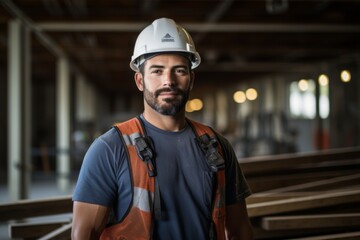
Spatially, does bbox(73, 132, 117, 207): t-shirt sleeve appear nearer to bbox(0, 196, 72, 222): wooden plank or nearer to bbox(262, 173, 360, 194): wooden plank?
bbox(0, 196, 72, 222): wooden plank

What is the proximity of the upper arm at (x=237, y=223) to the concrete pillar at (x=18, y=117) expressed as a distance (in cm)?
590

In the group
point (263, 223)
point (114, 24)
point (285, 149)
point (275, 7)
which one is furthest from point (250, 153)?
point (263, 223)

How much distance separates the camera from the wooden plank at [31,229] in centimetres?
325

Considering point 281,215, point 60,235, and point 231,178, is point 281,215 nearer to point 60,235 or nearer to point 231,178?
point 231,178

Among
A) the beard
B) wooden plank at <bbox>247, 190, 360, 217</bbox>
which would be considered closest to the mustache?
the beard

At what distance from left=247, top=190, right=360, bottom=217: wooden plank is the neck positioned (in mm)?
1324

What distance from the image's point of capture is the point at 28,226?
3320mm

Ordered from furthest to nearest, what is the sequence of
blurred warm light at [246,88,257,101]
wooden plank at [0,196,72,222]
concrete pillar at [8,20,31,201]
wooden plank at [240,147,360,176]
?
blurred warm light at [246,88,257,101], concrete pillar at [8,20,31,201], wooden plank at [240,147,360,176], wooden plank at [0,196,72,222]

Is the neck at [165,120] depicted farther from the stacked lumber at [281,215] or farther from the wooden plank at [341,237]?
the wooden plank at [341,237]

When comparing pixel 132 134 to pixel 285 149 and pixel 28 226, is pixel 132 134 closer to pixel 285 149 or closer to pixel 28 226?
pixel 28 226

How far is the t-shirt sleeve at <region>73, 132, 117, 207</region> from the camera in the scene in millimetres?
1969

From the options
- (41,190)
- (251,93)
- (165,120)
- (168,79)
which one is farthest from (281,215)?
(251,93)

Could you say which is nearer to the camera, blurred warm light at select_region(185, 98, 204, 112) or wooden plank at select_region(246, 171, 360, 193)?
wooden plank at select_region(246, 171, 360, 193)

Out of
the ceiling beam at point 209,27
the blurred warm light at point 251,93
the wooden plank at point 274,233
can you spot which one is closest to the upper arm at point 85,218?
the wooden plank at point 274,233
